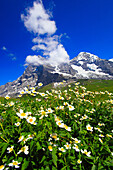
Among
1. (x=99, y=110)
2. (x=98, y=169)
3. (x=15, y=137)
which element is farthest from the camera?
(x=99, y=110)

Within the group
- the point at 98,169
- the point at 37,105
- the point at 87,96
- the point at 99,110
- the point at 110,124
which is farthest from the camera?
the point at 87,96

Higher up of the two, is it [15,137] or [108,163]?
[15,137]

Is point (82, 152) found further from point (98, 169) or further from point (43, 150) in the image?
point (43, 150)

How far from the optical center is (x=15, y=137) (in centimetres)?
298

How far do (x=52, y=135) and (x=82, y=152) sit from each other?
2.97 feet

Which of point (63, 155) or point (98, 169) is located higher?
point (63, 155)

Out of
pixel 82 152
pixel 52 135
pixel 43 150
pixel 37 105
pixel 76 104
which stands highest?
pixel 37 105

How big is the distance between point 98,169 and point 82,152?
48 cm

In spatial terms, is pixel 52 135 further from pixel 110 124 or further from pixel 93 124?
pixel 110 124

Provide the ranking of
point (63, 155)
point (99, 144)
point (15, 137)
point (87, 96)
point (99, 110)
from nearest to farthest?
point (63, 155), point (15, 137), point (99, 144), point (99, 110), point (87, 96)

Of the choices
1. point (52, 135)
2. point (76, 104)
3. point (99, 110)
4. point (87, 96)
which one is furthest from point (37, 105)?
point (87, 96)

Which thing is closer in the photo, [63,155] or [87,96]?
[63,155]

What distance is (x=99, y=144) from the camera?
11.6 feet

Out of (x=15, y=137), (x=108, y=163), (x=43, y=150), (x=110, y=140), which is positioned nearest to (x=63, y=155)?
(x=43, y=150)
